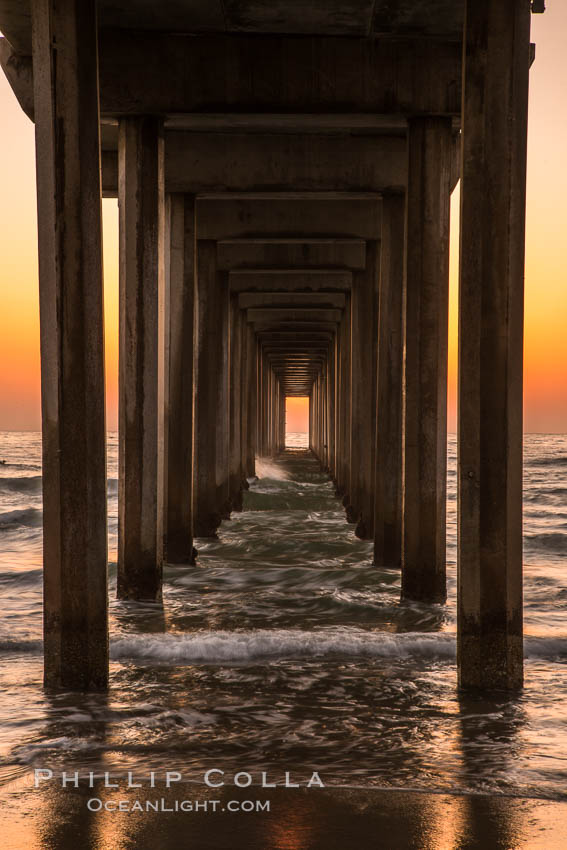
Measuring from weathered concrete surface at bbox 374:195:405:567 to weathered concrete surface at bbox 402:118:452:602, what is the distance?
168cm

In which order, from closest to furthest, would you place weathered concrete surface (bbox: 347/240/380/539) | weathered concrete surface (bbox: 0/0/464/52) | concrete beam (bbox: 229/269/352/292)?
weathered concrete surface (bbox: 0/0/464/52) → weathered concrete surface (bbox: 347/240/380/539) → concrete beam (bbox: 229/269/352/292)

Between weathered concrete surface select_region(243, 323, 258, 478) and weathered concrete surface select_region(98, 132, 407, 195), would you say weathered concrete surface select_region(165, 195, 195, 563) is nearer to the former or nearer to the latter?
weathered concrete surface select_region(98, 132, 407, 195)

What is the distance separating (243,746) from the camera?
444cm

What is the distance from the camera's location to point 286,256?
1442 cm

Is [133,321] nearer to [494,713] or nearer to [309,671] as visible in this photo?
[309,671]

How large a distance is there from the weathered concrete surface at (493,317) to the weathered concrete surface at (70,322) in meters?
1.98

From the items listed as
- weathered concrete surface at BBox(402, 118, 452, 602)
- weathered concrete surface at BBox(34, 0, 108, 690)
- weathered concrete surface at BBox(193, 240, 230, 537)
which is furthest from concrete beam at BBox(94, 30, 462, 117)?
weathered concrete surface at BBox(193, 240, 230, 537)

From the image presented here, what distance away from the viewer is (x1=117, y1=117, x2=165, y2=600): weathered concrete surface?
796cm

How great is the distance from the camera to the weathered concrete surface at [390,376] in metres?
9.80

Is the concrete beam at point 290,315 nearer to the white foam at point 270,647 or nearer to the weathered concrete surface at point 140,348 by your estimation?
the weathered concrete surface at point 140,348

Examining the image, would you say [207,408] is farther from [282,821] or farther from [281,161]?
[282,821]

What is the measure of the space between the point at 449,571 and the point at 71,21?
28.3 feet

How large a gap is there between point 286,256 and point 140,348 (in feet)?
22.4

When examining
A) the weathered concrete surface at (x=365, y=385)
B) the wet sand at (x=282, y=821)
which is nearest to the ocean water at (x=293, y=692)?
the wet sand at (x=282, y=821)
